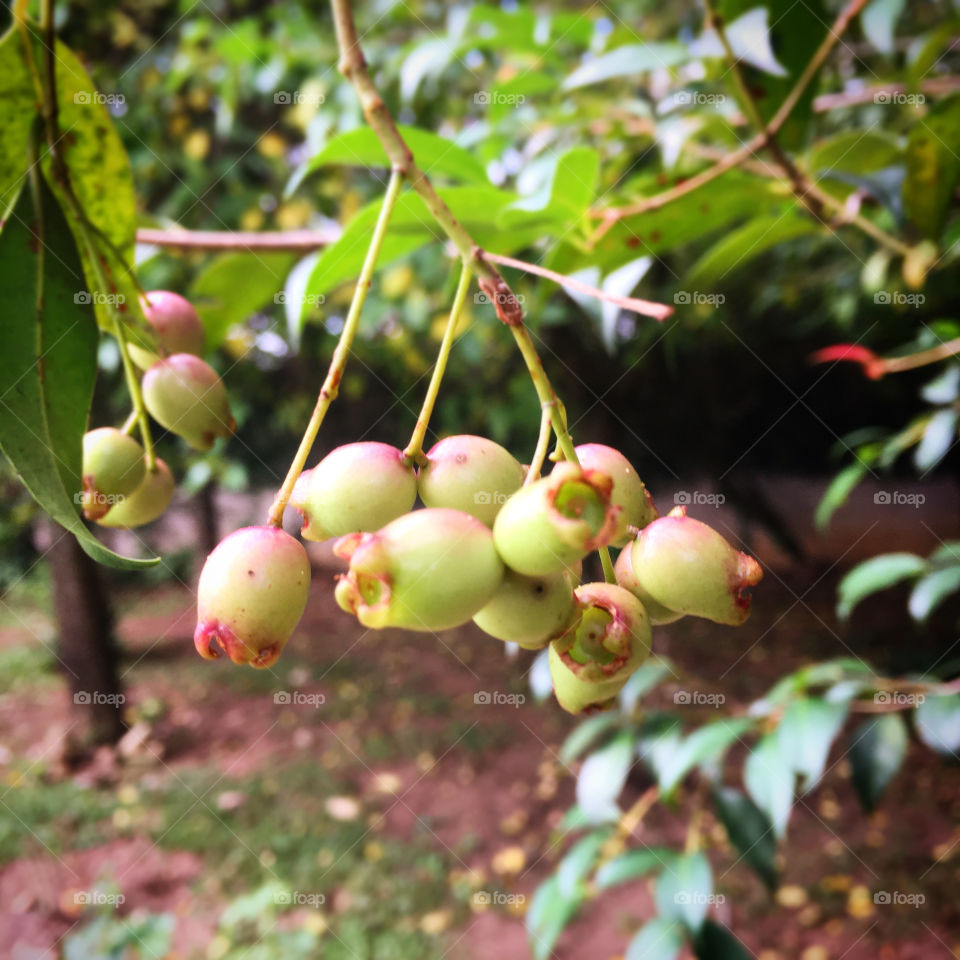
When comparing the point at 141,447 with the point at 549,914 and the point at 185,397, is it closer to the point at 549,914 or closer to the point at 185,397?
the point at 185,397

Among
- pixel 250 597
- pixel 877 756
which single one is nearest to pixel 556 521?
pixel 250 597

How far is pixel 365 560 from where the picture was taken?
1.23 ft

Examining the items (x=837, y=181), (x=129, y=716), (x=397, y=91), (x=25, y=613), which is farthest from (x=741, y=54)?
(x=25, y=613)

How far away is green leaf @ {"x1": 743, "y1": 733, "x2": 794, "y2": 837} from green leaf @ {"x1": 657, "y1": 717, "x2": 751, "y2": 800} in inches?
1.8

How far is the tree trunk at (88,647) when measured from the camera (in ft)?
10.7

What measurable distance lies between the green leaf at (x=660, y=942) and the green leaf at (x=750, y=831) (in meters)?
0.17

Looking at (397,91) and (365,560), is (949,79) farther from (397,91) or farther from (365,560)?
(397,91)

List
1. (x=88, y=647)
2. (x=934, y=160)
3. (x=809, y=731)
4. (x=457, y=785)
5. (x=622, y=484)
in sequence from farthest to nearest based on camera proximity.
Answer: (x=88, y=647) → (x=457, y=785) → (x=809, y=731) → (x=934, y=160) → (x=622, y=484)

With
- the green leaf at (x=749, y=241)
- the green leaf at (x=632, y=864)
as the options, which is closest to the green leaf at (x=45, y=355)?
the green leaf at (x=749, y=241)

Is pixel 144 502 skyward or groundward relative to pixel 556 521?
groundward

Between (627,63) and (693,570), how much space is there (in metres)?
0.78

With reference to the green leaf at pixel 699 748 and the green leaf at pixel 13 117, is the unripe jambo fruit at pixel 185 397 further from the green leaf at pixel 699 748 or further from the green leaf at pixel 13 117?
the green leaf at pixel 699 748

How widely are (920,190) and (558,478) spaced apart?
784 mm

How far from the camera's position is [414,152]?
2.92 ft
